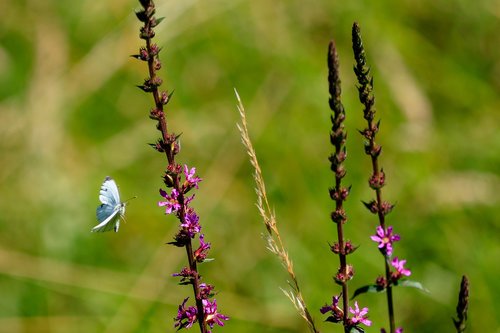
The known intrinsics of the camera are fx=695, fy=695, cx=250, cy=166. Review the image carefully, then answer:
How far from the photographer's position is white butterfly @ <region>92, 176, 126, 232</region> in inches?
89.5

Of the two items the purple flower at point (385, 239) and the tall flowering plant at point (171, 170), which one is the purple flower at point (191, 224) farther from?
the purple flower at point (385, 239)

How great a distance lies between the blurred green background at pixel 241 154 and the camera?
584 cm

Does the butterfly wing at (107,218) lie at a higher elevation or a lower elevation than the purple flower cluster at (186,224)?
higher

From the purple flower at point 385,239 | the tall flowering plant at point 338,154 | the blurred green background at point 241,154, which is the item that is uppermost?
the blurred green background at point 241,154

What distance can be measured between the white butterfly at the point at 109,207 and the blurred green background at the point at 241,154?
3.03m

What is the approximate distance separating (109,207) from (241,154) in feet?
15.7

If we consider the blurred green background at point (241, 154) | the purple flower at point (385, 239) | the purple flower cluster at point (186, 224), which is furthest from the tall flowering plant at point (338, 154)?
the blurred green background at point (241, 154)

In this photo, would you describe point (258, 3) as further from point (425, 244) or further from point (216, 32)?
point (425, 244)

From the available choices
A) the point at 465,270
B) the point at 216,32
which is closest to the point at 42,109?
the point at 216,32

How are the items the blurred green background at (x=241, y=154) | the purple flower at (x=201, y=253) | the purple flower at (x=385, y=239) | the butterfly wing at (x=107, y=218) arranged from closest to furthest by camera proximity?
the purple flower at (x=385, y=239) → the purple flower at (x=201, y=253) → the butterfly wing at (x=107, y=218) → the blurred green background at (x=241, y=154)

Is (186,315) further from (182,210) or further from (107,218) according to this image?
(107,218)

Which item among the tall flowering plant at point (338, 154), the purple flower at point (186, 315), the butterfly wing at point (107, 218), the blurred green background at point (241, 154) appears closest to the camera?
the tall flowering plant at point (338, 154)

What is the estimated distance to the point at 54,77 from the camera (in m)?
7.93

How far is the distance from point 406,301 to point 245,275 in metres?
1.48
